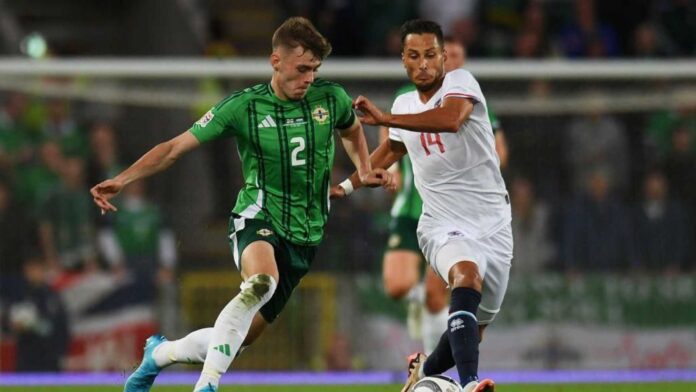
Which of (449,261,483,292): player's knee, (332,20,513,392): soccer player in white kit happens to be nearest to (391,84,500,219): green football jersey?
(332,20,513,392): soccer player in white kit

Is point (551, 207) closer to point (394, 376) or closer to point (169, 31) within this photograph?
point (394, 376)

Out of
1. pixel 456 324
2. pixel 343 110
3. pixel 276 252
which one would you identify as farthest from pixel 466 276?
pixel 343 110

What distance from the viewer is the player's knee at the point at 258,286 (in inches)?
298

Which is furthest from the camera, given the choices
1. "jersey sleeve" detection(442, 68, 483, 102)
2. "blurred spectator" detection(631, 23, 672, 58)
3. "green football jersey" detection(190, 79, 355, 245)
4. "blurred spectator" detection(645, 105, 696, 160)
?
"blurred spectator" detection(631, 23, 672, 58)

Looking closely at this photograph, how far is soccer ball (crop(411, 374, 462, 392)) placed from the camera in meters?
7.73

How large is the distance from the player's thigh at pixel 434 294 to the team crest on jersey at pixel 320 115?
329 cm

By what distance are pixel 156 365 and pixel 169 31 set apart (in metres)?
8.74

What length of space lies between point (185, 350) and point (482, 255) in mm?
1683

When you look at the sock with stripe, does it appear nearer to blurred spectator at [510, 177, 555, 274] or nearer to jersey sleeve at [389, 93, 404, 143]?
jersey sleeve at [389, 93, 404, 143]

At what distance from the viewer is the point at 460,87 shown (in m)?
8.08

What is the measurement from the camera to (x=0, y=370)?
43.7ft

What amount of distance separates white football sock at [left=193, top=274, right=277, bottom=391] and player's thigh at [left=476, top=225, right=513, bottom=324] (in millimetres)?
1346

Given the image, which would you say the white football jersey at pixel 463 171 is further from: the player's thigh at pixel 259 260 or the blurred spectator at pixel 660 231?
the blurred spectator at pixel 660 231

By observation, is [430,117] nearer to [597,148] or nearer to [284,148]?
[284,148]
